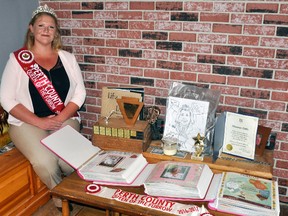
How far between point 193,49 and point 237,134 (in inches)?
26.5

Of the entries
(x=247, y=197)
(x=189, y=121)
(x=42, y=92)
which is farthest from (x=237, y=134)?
(x=42, y=92)

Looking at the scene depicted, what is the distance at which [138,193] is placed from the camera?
1.58 m

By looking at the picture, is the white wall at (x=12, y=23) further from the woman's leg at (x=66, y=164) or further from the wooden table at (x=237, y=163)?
the wooden table at (x=237, y=163)

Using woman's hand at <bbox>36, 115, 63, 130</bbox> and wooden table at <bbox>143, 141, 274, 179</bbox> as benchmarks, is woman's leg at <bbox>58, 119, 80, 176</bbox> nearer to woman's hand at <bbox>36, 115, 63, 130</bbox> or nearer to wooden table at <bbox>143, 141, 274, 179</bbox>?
woman's hand at <bbox>36, 115, 63, 130</bbox>

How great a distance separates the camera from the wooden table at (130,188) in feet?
4.84

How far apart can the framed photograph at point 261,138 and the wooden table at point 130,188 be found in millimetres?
52

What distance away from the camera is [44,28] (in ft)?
7.32

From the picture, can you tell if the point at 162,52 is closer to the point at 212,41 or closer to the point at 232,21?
the point at 212,41

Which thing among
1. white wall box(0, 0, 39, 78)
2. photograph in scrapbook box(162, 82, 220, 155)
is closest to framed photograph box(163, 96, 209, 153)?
photograph in scrapbook box(162, 82, 220, 155)

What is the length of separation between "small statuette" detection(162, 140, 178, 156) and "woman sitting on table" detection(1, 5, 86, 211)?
0.71m

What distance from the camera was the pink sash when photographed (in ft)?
7.27

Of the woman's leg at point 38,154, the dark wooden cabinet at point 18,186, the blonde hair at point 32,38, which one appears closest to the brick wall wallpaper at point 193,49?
the blonde hair at point 32,38

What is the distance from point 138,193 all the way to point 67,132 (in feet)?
2.35

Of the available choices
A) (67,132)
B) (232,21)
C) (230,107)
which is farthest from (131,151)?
(232,21)
